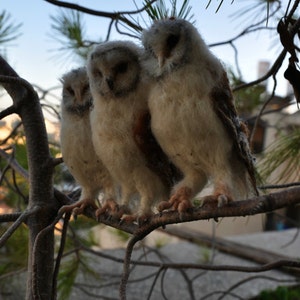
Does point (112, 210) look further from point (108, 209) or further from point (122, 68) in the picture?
point (122, 68)

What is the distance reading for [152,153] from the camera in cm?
49

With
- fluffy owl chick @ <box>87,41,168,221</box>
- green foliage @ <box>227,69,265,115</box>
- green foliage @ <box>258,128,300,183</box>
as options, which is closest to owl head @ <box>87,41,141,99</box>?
fluffy owl chick @ <box>87,41,168,221</box>

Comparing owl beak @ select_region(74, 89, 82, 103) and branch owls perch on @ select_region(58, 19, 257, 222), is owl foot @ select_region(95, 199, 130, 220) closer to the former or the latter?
branch owls perch on @ select_region(58, 19, 257, 222)

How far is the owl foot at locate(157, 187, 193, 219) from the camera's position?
16.9 inches

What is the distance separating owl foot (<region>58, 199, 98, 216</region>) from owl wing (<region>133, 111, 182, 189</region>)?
90 millimetres

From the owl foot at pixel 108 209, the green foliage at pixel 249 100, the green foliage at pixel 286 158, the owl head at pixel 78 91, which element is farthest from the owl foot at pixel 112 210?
the green foliage at pixel 249 100

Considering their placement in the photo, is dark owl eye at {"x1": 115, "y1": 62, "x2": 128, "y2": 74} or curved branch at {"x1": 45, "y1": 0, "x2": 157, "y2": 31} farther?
curved branch at {"x1": 45, "y1": 0, "x2": 157, "y2": 31}

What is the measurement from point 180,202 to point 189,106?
0.28 feet

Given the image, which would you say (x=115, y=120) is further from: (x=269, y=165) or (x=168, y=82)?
(x=269, y=165)

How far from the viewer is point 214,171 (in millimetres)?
460

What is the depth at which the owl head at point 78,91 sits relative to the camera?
1.71 ft

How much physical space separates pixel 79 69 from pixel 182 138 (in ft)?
0.53

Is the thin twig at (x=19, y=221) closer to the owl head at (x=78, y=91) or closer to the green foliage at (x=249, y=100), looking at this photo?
the owl head at (x=78, y=91)

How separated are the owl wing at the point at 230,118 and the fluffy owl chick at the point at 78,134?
143mm
